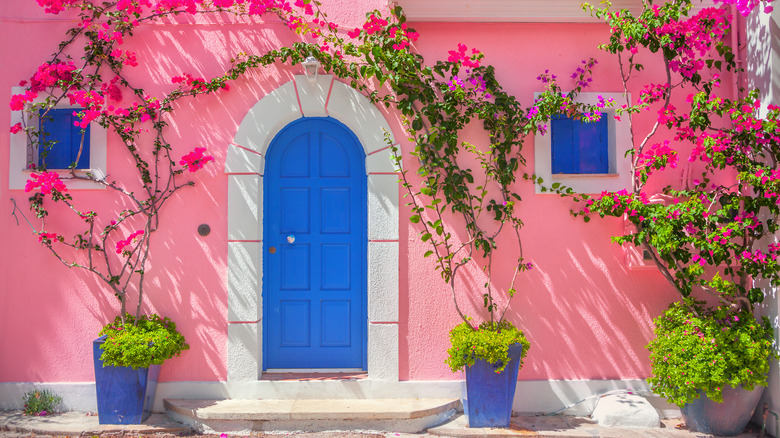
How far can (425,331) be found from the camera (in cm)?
450

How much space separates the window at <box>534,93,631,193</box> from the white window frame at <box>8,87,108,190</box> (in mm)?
3542

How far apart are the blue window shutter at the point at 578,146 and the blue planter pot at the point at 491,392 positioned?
63.1 inches

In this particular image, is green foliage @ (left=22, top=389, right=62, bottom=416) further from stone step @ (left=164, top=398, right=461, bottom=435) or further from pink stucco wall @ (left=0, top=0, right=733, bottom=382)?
stone step @ (left=164, top=398, right=461, bottom=435)

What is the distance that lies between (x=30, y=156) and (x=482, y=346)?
389 cm

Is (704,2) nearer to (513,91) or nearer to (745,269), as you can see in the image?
(513,91)

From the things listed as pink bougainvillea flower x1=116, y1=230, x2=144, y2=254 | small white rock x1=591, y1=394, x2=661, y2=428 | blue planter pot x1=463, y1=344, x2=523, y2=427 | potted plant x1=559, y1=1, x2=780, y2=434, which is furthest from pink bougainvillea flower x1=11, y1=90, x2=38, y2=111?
small white rock x1=591, y1=394, x2=661, y2=428

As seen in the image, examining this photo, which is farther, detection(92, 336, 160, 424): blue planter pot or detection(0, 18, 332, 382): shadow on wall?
detection(0, 18, 332, 382): shadow on wall

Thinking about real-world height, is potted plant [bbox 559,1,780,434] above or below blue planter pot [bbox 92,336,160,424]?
above

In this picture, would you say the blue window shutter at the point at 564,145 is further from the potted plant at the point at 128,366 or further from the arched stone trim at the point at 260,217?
the potted plant at the point at 128,366

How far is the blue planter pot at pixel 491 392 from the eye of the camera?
4.05m

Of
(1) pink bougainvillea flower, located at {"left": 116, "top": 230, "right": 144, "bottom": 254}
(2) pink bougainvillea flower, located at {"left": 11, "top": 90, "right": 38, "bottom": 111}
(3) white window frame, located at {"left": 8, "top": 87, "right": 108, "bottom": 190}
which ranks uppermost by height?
(2) pink bougainvillea flower, located at {"left": 11, "top": 90, "right": 38, "bottom": 111}

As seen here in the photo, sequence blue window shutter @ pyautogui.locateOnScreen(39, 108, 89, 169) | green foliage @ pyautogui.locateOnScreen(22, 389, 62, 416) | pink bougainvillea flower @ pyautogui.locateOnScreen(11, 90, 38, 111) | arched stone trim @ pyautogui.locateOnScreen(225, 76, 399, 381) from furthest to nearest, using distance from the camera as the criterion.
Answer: blue window shutter @ pyautogui.locateOnScreen(39, 108, 89, 169)
arched stone trim @ pyautogui.locateOnScreen(225, 76, 399, 381)
green foliage @ pyautogui.locateOnScreen(22, 389, 62, 416)
pink bougainvillea flower @ pyautogui.locateOnScreen(11, 90, 38, 111)

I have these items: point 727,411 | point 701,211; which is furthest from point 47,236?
point 727,411

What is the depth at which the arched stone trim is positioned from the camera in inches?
175
